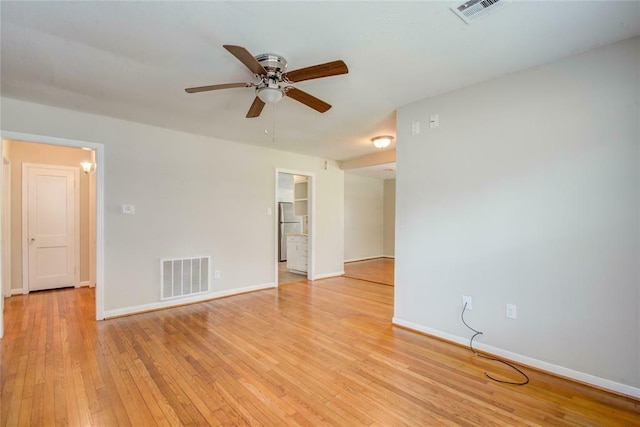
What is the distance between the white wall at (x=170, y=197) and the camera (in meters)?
3.51

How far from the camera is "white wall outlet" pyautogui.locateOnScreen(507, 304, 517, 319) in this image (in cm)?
247

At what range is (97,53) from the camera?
7.04ft

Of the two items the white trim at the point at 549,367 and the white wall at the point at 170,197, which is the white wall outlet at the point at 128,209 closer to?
the white wall at the point at 170,197

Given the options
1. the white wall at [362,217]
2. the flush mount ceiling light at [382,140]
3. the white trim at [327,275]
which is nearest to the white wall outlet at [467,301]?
the flush mount ceiling light at [382,140]

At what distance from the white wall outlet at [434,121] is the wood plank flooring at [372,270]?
319 centimetres

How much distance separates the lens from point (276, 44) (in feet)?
6.65

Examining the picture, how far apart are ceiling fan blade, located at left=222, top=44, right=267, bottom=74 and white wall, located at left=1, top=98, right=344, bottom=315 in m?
2.61

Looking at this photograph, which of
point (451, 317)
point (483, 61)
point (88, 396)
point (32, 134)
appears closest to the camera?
point (88, 396)

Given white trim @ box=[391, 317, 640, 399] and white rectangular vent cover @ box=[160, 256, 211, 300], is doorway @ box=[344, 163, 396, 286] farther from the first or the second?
white trim @ box=[391, 317, 640, 399]

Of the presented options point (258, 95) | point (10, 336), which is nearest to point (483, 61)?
point (258, 95)

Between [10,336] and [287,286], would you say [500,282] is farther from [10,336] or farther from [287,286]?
[10,336]

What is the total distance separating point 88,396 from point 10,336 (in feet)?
5.98

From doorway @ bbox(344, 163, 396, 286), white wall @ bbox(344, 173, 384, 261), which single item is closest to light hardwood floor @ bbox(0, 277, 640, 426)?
doorway @ bbox(344, 163, 396, 286)

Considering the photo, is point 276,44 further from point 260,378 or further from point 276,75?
point 260,378
